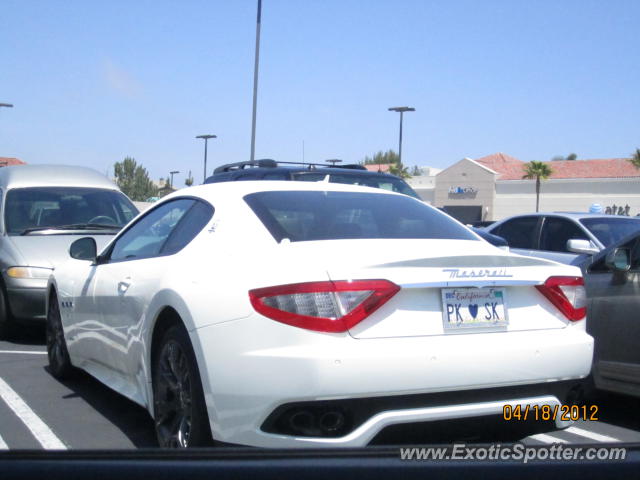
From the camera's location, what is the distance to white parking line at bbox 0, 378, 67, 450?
456 cm

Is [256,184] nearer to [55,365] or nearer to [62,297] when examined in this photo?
[62,297]

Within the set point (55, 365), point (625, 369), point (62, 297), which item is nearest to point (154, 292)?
point (62, 297)

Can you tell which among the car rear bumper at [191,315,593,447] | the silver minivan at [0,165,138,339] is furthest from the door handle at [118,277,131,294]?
the silver minivan at [0,165,138,339]

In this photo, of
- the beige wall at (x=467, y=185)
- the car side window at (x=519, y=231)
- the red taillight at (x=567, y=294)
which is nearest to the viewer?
the red taillight at (x=567, y=294)

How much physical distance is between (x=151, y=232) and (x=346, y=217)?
145cm

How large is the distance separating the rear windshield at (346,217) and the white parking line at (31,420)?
1.76m

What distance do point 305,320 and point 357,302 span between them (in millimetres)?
234

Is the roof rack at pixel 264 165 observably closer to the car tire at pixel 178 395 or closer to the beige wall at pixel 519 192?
the car tire at pixel 178 395

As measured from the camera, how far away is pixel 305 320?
3.21m

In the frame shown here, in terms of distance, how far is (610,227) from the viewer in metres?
9.76

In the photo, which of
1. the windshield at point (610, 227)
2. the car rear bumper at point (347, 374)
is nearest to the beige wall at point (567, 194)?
the windshield at point (610, 227)

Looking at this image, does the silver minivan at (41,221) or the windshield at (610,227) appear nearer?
the silver minivan at (41,221)

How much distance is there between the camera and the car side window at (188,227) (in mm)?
4219
